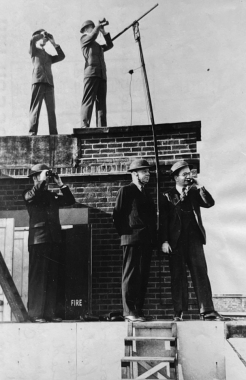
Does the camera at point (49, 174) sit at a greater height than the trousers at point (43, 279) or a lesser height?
greater

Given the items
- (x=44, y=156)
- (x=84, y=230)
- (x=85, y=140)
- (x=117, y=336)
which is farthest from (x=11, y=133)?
(x=117, y=336)

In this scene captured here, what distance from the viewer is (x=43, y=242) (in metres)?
5.68

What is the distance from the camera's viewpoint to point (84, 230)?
6.04 meters

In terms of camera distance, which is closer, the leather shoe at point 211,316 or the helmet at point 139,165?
the leather shoe at point 211,316

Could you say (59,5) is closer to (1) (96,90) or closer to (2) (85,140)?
(1) (96,90)

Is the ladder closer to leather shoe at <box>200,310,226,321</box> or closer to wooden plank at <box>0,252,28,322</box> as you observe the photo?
leather shoe at <box>200,310,226,321</box>

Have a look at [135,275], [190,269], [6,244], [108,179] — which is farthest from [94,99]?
[190,269]

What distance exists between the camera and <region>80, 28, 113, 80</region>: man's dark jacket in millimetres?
6156

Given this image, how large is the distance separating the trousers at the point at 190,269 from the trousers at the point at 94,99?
74.8 inches

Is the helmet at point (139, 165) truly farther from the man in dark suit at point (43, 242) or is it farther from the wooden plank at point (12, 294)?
the wooden plank at point (12, 294)

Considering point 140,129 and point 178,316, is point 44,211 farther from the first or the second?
point 178,316

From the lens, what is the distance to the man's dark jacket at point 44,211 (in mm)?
5711

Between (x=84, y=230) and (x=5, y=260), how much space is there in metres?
1.05

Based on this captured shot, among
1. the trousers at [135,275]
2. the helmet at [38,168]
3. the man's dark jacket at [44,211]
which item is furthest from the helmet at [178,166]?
the helmet at [38,168]
